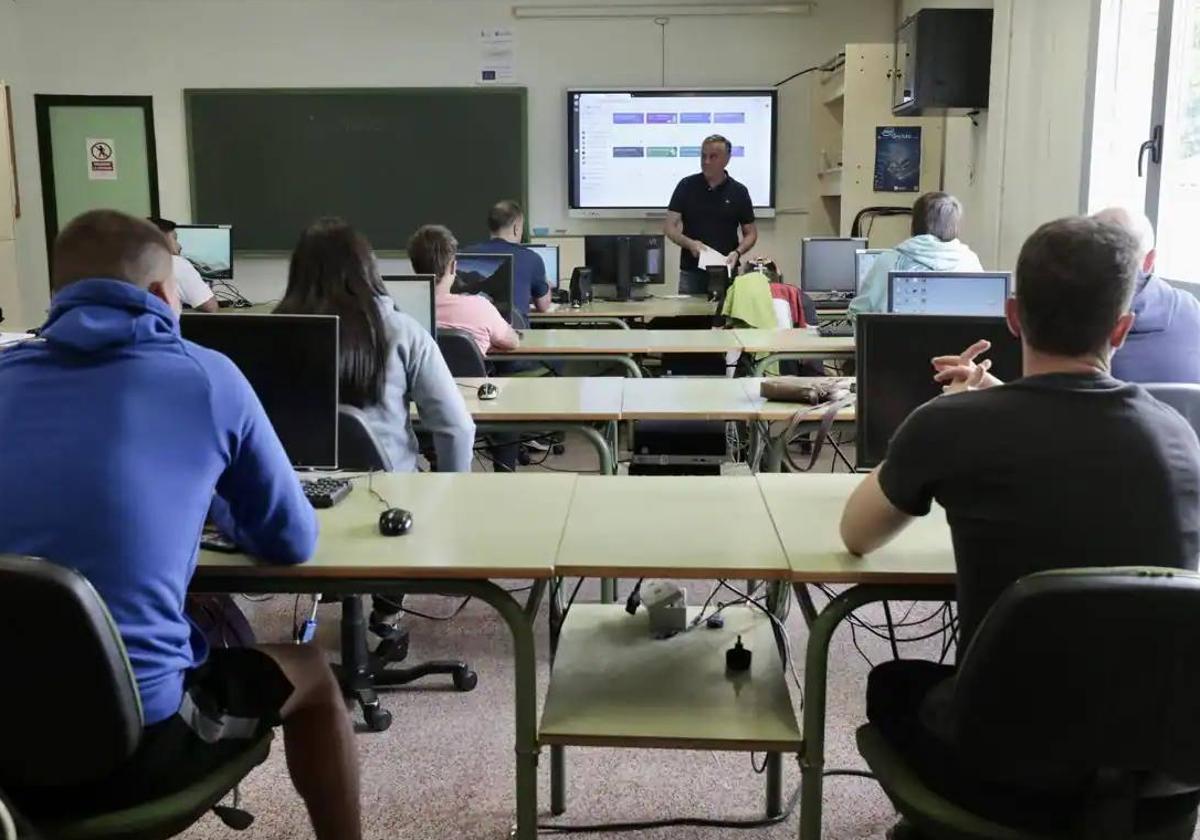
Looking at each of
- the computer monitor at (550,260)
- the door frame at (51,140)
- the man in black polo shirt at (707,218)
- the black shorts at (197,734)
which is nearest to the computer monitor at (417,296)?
the black shorts at (197,734)

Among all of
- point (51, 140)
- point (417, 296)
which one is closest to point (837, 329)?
point (417, 296)

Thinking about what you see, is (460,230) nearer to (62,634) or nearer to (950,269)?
(950,269)

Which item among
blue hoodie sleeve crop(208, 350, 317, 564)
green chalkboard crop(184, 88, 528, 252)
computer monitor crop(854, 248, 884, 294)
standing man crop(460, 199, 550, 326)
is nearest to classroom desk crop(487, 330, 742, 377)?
standing man crop(460, 199, 550, 326)

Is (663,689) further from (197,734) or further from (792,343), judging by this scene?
(792,343)

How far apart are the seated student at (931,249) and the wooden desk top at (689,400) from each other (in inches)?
42.5

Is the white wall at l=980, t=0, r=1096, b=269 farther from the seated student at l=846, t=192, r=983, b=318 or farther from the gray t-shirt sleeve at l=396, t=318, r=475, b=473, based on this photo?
the gray t-shirt sleeve at l=396, t=318, r=475, b=473

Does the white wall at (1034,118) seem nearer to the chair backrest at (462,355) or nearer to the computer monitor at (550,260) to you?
the chair backrest at (462,355)

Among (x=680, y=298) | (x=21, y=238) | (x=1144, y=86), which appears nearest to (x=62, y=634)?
(x=1144, y=86)

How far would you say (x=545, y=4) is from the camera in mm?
7961

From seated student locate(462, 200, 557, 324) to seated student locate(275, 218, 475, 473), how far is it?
2.72 metres

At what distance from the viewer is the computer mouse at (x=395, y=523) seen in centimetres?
203

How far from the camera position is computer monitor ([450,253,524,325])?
5215 mm

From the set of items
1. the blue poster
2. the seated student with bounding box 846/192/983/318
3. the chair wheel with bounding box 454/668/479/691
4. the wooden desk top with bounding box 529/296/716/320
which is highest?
the blue poster

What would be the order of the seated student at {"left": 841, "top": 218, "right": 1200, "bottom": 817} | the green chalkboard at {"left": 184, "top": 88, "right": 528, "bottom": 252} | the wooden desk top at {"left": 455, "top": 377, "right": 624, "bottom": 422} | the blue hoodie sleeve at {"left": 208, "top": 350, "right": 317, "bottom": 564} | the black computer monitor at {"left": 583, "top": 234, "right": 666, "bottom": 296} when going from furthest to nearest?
the green chalkboard at {"left": 184, "top": 88, "right": 528, "bottom": 252}
the black computer monitor at {"left": 583, "top": 234, "right": 666, "bottom": 296}
the wooden desk top at {"left": 455, "top": 377, "right": 624, "bottom": 422}
the blue hoodie sleeve at {"left": 208, "top": 350, "right": 317, "bottom": 564}
the seated student at {"left": 841, "top": 218, "right": 1200, "bottom": 817}
